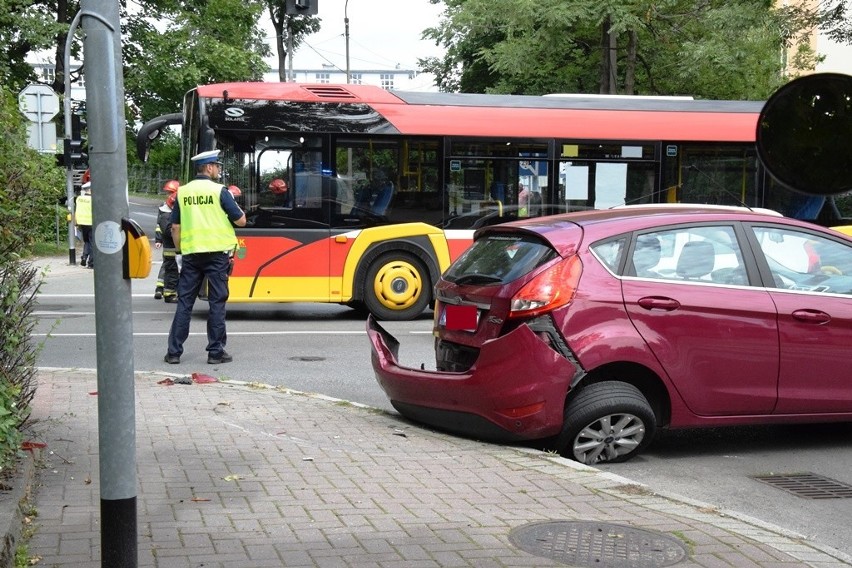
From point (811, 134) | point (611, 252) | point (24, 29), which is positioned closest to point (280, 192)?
point (611, 252)

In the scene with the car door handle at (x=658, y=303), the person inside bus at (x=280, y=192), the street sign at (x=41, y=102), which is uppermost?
the street sign at (x=41, y=102)

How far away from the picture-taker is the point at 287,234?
14.7 metres

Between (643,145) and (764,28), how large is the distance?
950cm

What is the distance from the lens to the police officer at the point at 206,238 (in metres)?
10.3

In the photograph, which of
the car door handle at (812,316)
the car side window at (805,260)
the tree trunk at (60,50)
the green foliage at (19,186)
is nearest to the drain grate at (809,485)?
the car door handle at (812,316)

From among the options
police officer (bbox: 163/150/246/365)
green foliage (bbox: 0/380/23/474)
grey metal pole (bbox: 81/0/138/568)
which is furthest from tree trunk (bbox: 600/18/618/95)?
grey metal pole (bbox: 81/0/138/568)

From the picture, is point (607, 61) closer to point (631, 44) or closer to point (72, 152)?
point (631, 44)

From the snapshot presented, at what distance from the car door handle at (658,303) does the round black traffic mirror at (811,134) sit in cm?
239

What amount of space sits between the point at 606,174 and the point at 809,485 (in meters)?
9.85

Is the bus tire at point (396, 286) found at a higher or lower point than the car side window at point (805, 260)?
lower

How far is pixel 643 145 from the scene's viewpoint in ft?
52.8

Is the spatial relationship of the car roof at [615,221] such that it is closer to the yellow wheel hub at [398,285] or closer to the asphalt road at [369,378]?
the asphalt road at [369,378]

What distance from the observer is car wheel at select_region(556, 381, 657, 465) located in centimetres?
673

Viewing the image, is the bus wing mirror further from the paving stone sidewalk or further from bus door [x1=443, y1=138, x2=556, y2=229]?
the paving stone sidewalk
